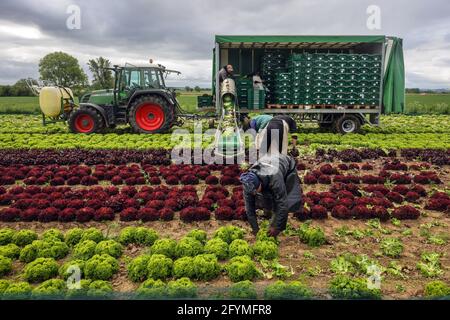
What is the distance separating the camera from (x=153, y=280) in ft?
13.7

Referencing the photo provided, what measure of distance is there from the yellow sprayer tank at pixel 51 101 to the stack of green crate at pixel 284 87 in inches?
Result: 363

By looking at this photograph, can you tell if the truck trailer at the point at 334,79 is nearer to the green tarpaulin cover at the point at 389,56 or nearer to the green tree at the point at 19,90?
the green tarpaulin cover at the point at 389,56

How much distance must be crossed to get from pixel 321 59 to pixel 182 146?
6361mm

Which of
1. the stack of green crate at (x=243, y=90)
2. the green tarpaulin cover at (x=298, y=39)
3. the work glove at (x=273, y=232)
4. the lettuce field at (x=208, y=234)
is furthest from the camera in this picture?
the stack of green crate at (x=243, y=90)

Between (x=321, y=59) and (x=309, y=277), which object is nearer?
(x=309, y=277)

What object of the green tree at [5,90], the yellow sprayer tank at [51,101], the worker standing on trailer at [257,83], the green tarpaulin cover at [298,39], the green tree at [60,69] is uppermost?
A: the green tree at [60,69]

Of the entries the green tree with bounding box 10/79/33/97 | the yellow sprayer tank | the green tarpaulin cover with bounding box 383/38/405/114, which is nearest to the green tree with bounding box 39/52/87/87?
the green tree with bounding box 10/79/33/97

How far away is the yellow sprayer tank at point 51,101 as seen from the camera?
16031mm

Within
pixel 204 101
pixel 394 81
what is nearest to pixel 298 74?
pixel 394 81

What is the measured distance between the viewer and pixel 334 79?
46.5 feet

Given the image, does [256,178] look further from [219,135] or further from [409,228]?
[219,135]

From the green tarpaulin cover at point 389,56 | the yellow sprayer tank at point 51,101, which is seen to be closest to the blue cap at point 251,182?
the green tarpaulin cover at point 389,56

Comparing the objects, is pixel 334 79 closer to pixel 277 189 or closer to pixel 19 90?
pixel 277 189
